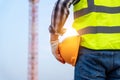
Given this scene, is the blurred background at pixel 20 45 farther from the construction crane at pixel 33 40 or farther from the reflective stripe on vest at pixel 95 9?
the reflective stripe on vest at pixel 95 9

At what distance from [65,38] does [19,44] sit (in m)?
0.27

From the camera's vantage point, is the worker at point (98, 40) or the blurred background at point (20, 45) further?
the blurred background at point (20, 45)

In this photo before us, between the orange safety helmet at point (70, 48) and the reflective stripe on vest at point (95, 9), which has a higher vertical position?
the reflective stripe on vest at point (95, 9)

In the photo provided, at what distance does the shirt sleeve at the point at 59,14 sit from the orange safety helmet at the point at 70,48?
5cm

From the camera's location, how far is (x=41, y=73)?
135 centimetres

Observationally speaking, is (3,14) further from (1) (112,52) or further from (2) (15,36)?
(1) (112,52)

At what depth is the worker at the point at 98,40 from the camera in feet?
3.45

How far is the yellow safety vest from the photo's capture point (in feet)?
3.45

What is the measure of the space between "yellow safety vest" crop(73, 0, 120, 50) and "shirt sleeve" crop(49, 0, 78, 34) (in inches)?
2.1

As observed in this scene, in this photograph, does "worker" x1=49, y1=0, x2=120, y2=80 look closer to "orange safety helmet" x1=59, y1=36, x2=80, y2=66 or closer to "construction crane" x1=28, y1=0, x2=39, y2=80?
"orange safety helmet" x1=59, y1=36, x2=80, y2=66

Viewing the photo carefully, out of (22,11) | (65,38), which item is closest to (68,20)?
(65,38)

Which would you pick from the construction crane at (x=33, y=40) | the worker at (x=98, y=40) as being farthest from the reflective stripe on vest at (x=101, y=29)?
the construction crane at (x=33, y=40)

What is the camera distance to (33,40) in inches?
51.1

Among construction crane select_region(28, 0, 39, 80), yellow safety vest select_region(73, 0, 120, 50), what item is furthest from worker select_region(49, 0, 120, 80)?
construction crane select_region(28, 0, 39, 80)
